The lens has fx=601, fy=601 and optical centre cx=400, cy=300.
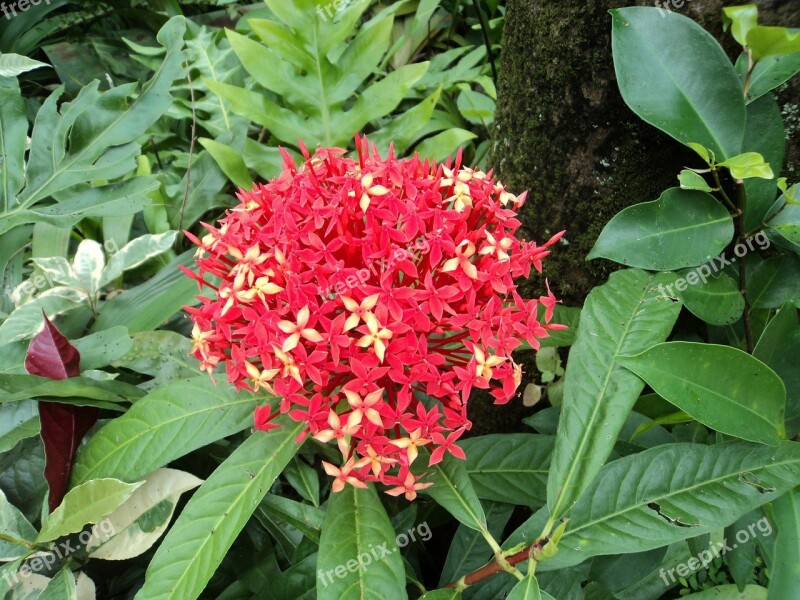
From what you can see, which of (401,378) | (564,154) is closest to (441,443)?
(401,378)

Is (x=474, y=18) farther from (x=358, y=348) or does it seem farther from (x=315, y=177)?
(x=358, y=348)

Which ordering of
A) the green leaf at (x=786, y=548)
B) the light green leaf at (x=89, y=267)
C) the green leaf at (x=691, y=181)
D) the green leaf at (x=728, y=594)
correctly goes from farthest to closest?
the light green leaf at (x=89, y=267), the green leaf at (x=728, y=594), the green leaf at (x=691, y=181), the green leaf at (x=786, y=548)

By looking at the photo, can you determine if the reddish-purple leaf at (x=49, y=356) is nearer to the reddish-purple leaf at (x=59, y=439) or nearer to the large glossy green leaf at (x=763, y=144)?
the reddish-purple leaf at (x=59, y=439)

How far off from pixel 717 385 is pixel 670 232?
211mm

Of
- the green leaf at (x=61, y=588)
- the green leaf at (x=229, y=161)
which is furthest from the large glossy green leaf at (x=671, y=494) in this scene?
the green leaf at (x=229, y=161)

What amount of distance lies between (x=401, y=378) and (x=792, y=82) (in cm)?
68

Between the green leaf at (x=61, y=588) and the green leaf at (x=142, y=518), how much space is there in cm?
6

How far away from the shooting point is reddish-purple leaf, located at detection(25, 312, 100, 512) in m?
0.88

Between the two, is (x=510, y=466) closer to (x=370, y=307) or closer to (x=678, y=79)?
(x=370, y=307)

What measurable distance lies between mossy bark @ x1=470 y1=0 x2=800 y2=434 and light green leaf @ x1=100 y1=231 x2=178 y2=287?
71 centimetres

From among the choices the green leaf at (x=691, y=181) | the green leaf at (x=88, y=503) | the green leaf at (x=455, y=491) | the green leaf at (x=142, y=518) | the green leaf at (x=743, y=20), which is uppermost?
the green leaf at (x=743, y=20)

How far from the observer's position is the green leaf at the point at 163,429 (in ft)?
2.78

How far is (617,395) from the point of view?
77 centimetres

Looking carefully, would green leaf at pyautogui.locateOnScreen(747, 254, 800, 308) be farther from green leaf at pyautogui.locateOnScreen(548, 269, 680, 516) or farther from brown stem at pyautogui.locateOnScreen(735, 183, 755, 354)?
green leaf at pyautogui.locateOnScreen(548, 269, 680, 516)
